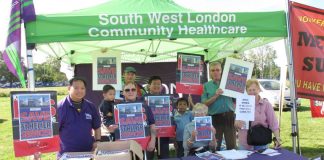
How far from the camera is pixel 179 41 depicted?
6.89 metres

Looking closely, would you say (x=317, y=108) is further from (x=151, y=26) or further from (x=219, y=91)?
(x=151, y=26)

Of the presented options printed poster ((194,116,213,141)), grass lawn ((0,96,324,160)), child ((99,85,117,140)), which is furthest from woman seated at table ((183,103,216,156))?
grass lawn ((0,96,324,160))

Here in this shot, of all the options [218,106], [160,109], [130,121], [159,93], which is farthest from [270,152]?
[159,93]

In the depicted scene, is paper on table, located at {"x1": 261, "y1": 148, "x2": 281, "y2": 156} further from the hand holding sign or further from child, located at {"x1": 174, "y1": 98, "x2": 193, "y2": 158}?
child, located at {"x1": 174, "y1": 98, "x2": 193, "y2": 158}

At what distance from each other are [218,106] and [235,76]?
2.25 feet

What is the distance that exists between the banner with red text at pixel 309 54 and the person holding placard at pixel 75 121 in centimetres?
275

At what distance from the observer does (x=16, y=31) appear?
3.70 m

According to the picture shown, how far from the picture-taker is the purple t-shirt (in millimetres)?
3590

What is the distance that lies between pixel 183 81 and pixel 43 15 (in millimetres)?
2052

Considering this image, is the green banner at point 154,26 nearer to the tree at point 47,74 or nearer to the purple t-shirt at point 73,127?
the purple t-shirt at point 73,127

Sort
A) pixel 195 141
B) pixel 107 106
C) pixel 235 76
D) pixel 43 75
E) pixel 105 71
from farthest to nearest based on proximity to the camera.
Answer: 1. pixel 43 75
2. pixel 105 71
3. pixel 107 106
4. pixel 235 76
5. pixel 195 141

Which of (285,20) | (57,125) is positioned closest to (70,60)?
(57,125)

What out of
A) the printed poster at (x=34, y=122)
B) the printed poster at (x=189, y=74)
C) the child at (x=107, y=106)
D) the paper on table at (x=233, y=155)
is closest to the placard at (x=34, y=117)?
the printed poster at (x=34, y=122)

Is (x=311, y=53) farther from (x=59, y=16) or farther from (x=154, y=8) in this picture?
(x=59, y=16)
